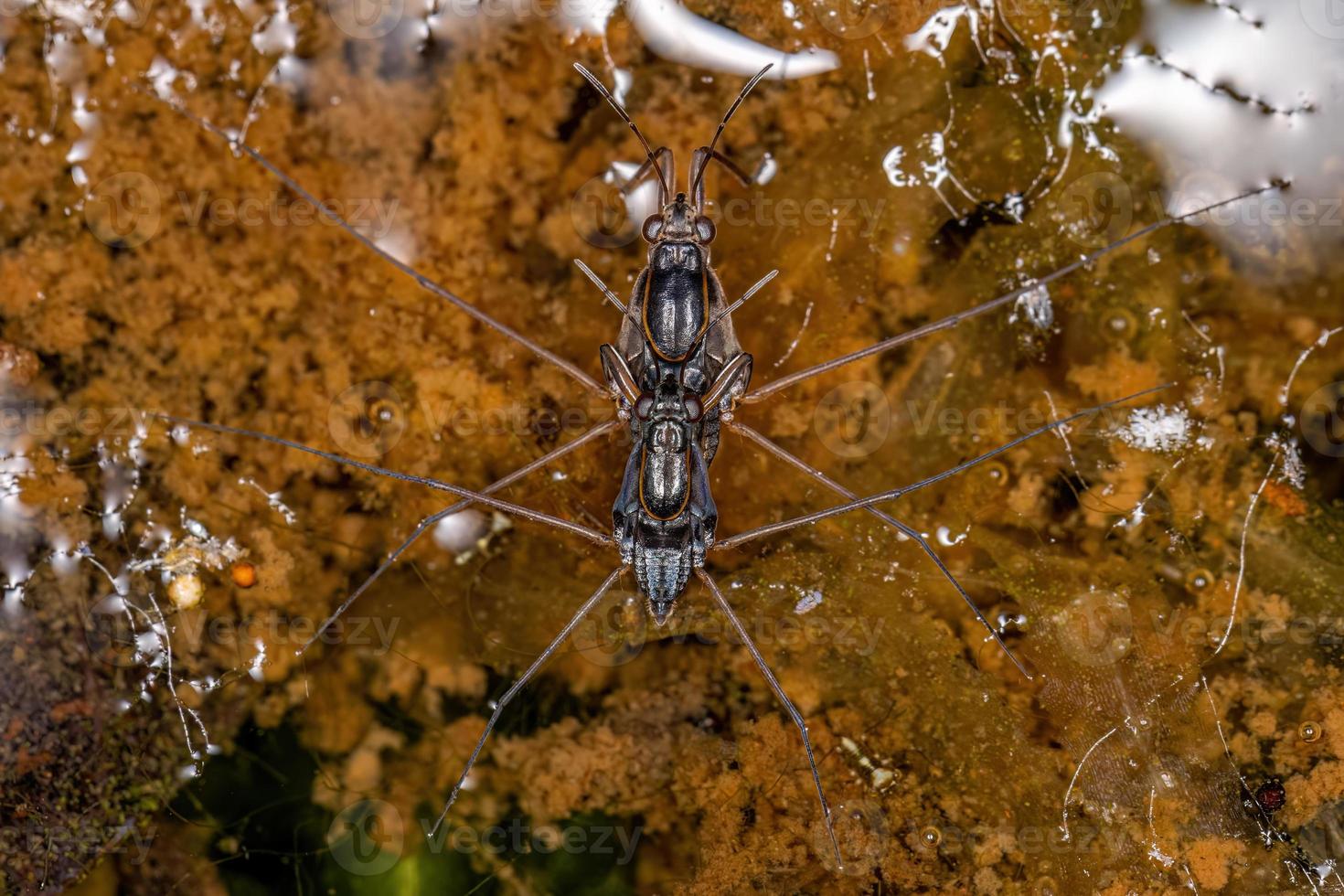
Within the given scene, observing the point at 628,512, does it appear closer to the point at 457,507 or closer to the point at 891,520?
the point at 457,507

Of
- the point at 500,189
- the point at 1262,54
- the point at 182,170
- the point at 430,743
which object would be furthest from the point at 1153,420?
the point at 182,170

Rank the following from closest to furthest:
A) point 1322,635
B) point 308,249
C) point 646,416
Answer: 1. point 646,416
2. point 1322,635
3. point 308,249

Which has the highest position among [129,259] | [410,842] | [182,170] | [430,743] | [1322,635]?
[182,170]

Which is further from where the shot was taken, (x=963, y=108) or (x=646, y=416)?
(x=963, y=108)

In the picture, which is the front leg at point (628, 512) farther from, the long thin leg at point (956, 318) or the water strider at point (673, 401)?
the long thin leg at point (956, 318)

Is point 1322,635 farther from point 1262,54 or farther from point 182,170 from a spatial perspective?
point 182,170

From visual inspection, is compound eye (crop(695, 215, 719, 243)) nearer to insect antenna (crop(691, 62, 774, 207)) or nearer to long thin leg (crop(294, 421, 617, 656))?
insect antenna (crop(691, 62, 774, 207))
